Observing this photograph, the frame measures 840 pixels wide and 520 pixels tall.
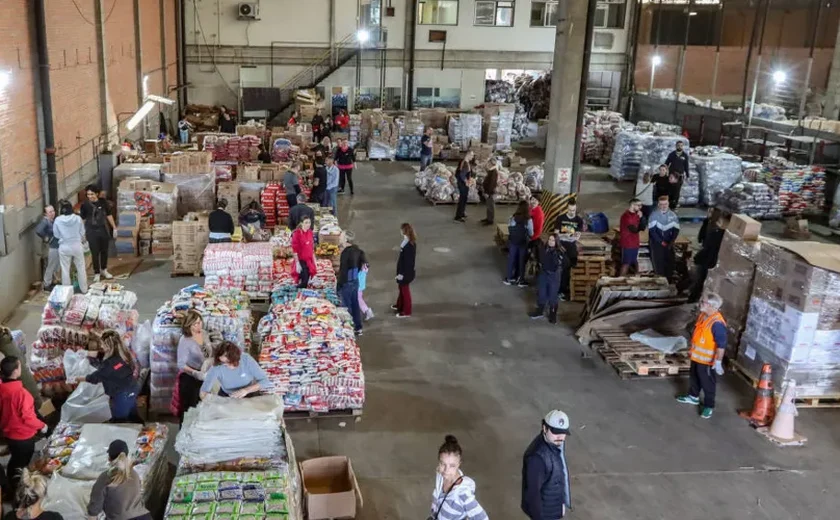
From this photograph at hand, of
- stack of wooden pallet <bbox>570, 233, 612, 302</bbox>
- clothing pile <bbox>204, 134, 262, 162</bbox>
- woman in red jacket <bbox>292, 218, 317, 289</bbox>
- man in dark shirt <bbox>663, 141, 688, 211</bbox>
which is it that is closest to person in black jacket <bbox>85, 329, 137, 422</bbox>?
woman in red jacket <bbox>292, 218, 317, 289</bbox>

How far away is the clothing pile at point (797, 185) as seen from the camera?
21703 mm

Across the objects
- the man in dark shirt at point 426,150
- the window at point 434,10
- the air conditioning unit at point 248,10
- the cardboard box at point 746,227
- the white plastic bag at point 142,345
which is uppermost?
the window at point 434,10

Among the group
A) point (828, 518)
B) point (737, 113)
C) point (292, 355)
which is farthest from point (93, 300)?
point (737, 113)

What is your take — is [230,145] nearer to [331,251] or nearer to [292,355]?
[331,251]

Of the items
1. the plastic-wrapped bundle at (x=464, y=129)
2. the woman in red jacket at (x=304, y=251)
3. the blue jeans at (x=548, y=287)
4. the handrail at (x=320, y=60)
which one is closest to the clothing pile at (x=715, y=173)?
the plastic-wrapped bundle at (x=464, y=129)

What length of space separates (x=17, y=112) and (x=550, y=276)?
400 inches

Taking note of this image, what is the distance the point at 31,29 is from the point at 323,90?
2003 cm

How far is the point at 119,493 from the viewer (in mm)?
5859

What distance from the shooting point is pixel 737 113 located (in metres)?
27.3

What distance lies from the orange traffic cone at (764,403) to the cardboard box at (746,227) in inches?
91.1

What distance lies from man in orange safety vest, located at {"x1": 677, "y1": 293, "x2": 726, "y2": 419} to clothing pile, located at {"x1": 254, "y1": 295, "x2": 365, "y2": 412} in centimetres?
451

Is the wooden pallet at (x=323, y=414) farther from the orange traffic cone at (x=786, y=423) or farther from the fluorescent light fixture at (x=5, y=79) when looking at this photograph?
the fluorescent light fixture at (x=5, y=79)

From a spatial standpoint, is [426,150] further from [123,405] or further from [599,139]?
[123,405]

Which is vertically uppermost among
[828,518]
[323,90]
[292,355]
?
[323,90]
